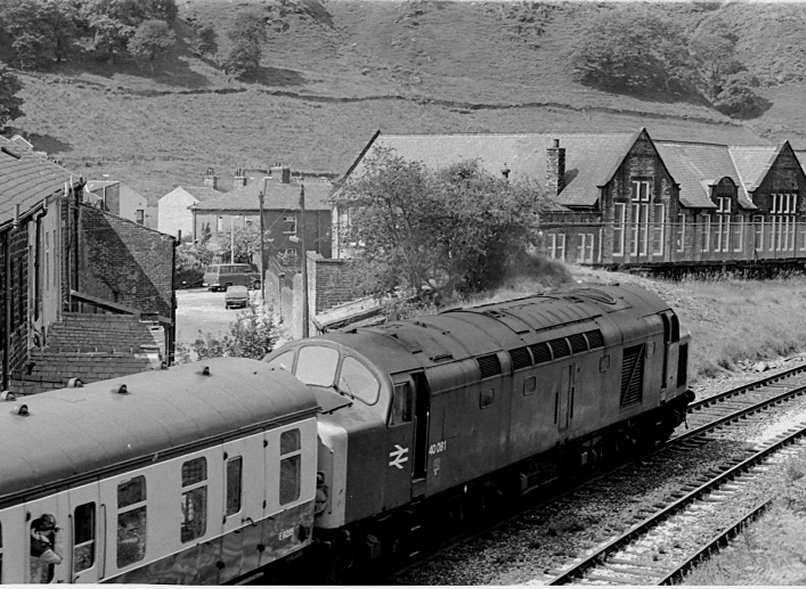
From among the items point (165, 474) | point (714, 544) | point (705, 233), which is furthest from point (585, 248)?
point (165, 474)

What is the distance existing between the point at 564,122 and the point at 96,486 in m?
104

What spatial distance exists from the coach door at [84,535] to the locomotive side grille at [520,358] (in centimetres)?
769

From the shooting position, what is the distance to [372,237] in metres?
36.0

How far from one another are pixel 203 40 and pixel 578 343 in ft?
383

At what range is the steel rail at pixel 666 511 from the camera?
13664mm

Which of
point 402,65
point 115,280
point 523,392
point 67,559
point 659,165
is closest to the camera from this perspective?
point 67,559

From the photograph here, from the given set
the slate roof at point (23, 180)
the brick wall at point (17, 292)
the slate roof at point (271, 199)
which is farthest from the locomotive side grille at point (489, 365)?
the slate roof at point (271, 199)

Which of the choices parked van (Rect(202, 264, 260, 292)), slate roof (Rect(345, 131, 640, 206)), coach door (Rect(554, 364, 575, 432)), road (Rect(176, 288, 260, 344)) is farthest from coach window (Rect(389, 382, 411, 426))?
parked van (Rect(202, 264, 260, 292))

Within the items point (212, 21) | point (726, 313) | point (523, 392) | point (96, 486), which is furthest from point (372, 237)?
point (212, 21)

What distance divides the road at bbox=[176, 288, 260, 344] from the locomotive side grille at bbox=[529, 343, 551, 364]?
77.7ft

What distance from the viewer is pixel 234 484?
422 inches

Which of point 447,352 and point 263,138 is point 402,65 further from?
point 447,352

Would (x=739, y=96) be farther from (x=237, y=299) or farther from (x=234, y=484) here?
(x=234, y=484)

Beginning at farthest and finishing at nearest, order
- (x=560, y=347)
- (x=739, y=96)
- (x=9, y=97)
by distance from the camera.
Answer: (x=739, y=96), (x=9, y=97), (x=560, y=347)
